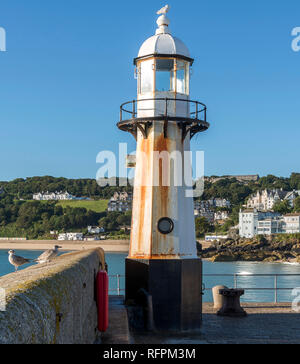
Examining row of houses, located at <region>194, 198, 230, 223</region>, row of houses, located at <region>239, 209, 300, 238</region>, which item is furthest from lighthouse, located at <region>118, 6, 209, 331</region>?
row of houses, located at <region>194, 198, 230, 223</region>

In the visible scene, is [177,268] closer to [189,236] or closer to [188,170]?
[189,236]

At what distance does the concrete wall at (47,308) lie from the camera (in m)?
3.07

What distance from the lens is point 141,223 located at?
11898mm

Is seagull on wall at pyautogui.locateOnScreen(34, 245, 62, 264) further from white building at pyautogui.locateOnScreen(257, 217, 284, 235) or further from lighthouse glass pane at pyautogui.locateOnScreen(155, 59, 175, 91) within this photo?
white building at pyautogui.locateOnScreen(257, 217, 284, 235)

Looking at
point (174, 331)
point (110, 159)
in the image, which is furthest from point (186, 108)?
point (174, 331)

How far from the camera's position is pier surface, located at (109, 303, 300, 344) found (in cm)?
1044

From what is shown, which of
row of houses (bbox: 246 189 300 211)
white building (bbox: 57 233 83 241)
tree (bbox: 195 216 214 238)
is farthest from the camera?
row of houses (bbox: 246 189 300 211)

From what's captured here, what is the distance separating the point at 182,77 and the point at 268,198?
169m

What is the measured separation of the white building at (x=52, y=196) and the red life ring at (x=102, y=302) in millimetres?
137079

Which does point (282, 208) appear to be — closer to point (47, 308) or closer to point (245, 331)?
point (245, 331)

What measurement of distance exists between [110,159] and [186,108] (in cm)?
219

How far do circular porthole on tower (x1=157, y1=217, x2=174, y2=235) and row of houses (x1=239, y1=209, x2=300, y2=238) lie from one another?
12887cm

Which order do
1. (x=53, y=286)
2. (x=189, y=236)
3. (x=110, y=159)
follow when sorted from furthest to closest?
(x=110, y=159) → (x=189, y=236) → (x=53, y=286)

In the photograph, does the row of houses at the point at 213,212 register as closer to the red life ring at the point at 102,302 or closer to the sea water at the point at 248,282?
the sea water at the point at 248,282
